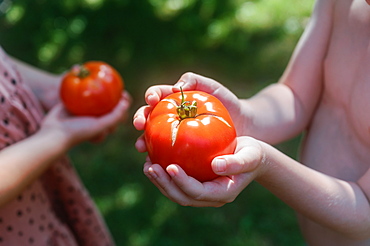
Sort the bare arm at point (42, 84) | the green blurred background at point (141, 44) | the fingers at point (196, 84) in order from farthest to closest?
1. the green blurred background at point (141, 44)
2. the bare arm at point (42, 84)
3. the fingers at point (196, 84)

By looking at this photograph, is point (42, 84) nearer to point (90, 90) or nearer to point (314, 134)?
point (90, 90)

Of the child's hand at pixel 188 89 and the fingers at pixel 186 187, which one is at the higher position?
the child's hand at pixel 188 89

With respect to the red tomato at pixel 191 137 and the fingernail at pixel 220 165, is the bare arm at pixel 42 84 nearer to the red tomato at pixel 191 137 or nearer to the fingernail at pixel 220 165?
the red tomato at pixel 191 137

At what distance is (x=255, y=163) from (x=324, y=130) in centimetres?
50

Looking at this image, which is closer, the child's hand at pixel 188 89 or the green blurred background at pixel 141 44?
the child's hand at pixel 188 89

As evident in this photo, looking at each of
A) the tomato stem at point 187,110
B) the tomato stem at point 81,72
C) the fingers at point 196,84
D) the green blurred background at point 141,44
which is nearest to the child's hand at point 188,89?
the fingers at point 196,84

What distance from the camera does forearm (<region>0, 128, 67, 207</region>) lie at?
1.50 m

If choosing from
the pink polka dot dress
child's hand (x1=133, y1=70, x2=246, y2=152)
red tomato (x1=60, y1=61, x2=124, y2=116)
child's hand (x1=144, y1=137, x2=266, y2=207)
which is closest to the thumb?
child's hand (x1=144, y1=137, x2=266, y2=207)

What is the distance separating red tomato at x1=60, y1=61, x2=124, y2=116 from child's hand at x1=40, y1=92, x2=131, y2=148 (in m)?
0.04

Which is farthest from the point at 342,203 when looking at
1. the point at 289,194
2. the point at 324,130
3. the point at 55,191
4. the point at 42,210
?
the point at 55,191

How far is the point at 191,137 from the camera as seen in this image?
3.79ft

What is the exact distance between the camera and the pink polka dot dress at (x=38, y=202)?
1.63 meters

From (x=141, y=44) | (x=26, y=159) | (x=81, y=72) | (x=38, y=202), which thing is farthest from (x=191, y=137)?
(x=141, y=44)

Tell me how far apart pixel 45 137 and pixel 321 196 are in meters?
1.08
